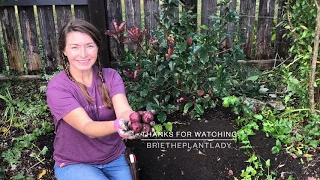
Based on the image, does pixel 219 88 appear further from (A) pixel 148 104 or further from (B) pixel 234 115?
(A) pixel 148 104

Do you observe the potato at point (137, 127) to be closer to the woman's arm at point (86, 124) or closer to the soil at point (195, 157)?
the woman's arm at point (86, 124)

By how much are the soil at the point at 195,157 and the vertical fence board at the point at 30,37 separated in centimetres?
135

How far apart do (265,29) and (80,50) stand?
2780mm

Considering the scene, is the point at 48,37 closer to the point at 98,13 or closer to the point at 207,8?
the point at 98,13

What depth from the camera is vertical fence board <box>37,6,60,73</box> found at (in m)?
4.22

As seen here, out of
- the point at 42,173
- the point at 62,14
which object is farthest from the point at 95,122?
the point at 62,14

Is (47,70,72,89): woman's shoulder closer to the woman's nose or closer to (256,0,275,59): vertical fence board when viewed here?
the woman's nose

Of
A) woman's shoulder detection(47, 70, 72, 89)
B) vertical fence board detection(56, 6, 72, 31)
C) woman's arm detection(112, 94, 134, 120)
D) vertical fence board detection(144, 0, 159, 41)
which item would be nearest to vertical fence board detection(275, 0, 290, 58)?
vertical fence board detection(144, 0, 159, 41)

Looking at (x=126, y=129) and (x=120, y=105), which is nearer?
(x=126, y=129)

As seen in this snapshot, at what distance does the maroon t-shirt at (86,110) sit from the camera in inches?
86.7

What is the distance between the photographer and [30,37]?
4309mm

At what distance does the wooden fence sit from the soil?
137 centimetres

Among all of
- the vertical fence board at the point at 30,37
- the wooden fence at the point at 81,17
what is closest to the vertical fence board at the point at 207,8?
the wooden fence at the point at 81,17

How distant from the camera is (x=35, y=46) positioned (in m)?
4.35
